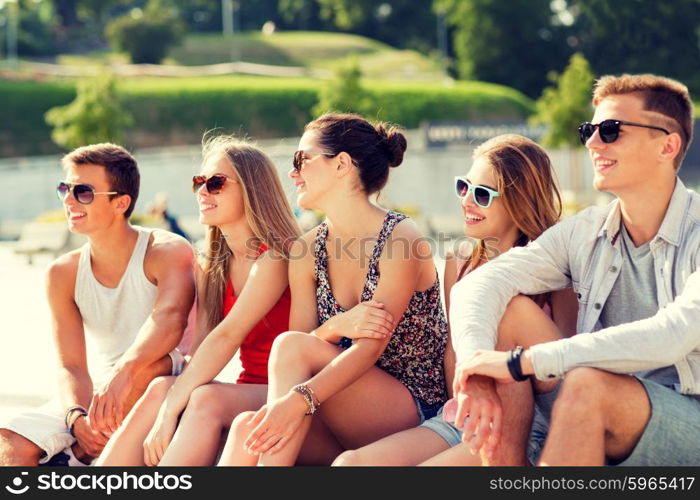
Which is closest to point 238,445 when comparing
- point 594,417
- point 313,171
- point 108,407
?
point 108,407

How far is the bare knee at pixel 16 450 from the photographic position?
3.67 m

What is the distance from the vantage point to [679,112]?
3.22m

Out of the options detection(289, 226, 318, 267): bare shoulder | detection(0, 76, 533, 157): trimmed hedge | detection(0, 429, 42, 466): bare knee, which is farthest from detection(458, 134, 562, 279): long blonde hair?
detection(0, 76, 533, 157): trimmed hedge

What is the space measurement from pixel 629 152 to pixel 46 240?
14978 mm

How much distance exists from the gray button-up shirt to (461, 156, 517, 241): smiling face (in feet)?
1.31

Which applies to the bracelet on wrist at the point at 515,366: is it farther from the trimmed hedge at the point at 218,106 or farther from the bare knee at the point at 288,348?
the trimmed hedge at the point at 218,106

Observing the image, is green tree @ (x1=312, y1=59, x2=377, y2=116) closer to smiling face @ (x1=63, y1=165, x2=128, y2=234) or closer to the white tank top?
smiling face @ (x1=63, y1=165, x2=128, y2=234)

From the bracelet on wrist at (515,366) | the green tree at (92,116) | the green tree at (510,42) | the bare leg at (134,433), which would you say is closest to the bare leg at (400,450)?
the bracelet on wrist at (515,366)

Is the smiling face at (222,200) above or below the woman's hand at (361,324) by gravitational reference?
above

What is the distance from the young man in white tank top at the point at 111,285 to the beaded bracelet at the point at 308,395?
95 centimetres

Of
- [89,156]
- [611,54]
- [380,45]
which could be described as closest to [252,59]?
[380,45]

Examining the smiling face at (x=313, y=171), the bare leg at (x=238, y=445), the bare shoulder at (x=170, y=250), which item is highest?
the smiling face at (x=313, y=171)

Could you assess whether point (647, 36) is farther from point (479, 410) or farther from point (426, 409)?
point (479, 410)
